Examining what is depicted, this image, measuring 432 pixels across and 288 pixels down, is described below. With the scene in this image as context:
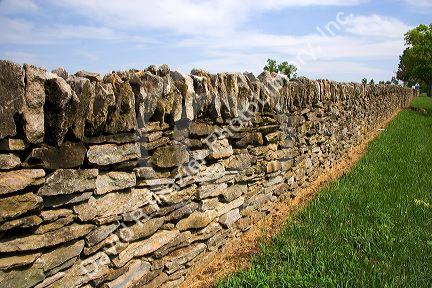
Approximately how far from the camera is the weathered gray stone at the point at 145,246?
308cm

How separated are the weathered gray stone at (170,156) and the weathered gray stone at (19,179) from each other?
3.52 ft

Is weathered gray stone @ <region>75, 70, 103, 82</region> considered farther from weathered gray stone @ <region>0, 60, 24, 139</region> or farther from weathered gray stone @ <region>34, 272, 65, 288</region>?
weathered gray stone @ <region>34, 272, 65, 288</region>

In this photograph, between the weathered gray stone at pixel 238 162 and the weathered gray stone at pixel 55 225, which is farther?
the weathered gray stone at pixel 238 162

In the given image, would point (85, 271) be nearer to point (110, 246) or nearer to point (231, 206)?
point (110, 246)

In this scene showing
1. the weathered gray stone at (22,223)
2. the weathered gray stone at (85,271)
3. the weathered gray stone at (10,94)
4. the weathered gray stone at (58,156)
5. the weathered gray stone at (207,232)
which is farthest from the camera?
the weathered gray stone at (207,232)

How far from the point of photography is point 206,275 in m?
3.99

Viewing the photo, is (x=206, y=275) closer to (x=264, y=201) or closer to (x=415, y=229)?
(x=264, y=201)

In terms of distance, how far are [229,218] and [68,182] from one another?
7.52 feet

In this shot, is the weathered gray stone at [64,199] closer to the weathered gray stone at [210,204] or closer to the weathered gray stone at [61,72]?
the weathered gray stone at [61,72]

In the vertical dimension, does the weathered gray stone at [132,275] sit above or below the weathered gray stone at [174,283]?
above

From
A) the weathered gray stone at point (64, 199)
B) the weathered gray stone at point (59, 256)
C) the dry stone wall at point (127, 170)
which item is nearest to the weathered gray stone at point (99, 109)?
the dry stone wall at point (127, 170)

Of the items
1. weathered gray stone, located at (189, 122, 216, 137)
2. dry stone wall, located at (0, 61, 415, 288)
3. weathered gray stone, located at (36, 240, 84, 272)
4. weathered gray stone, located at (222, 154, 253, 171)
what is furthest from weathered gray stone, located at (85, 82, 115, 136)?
weathered gray stone, located at (222, 154, 253, 171)

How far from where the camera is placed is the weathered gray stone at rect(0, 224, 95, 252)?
7.60 feet

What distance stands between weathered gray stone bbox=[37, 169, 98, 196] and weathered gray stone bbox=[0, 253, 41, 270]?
0.39 m
